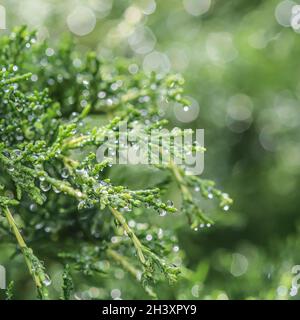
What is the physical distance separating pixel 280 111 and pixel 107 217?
1.47 meters

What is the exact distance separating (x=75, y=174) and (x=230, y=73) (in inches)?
59.3

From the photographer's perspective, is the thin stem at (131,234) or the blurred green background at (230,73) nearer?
the thin stem at (131,234)

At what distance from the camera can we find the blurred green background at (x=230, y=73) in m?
2.38

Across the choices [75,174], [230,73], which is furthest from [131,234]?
[230,73]

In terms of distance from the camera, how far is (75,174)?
1.24 meters

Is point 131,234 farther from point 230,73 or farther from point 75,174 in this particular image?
point 230,73

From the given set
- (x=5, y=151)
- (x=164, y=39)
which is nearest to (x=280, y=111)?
(x=164, y=39)

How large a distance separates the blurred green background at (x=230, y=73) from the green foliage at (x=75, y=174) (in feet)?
2.30

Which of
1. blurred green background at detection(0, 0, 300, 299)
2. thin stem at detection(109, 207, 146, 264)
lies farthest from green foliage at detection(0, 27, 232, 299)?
blurred green background at detection(0, 0, 300, 299)

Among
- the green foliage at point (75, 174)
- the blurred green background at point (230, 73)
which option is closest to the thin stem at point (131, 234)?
the green foliage at point (75, 174)

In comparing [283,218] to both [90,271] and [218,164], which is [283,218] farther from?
[90,271]

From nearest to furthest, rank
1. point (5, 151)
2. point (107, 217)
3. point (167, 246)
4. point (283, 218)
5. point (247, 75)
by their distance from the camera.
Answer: point (5, 151) < point (167, 246) < point (107, 217) < point (283, 218) < point (247, 75)

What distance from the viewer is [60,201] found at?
4.74 feet

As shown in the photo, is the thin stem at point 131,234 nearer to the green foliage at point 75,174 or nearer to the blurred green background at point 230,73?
the green foliage at point 75,174
